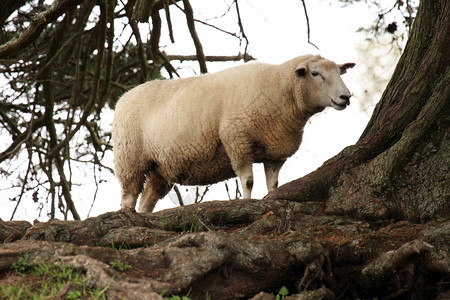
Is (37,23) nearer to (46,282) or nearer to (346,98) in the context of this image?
(46,282)

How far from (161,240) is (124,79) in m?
5.36

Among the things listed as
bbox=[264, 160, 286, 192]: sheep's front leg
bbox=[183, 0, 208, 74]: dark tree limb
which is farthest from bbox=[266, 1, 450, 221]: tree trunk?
bbox=[183, 0, 208, 74]: dark tree limb

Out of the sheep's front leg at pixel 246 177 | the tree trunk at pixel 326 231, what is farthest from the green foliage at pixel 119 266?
the sheep's front leg at pixel 246 177

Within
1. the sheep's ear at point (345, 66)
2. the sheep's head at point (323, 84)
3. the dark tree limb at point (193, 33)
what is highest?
the dark tree limb at point (193, 33)

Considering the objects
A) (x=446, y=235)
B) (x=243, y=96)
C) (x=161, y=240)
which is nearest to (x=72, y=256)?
(x=161, y=240)

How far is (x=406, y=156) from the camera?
419 cm

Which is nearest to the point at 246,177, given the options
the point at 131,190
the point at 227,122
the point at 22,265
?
the point at 227,122

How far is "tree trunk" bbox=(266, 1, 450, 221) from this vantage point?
4094 mm

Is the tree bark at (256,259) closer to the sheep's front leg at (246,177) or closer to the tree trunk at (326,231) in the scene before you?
the tree trunk at (326,231)

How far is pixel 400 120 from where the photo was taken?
14.8ft

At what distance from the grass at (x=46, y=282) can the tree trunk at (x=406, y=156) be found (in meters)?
1.97

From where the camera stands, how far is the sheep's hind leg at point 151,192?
21.8ft

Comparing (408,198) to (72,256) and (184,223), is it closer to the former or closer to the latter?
(184,223)

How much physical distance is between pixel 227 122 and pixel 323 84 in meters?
1.06
